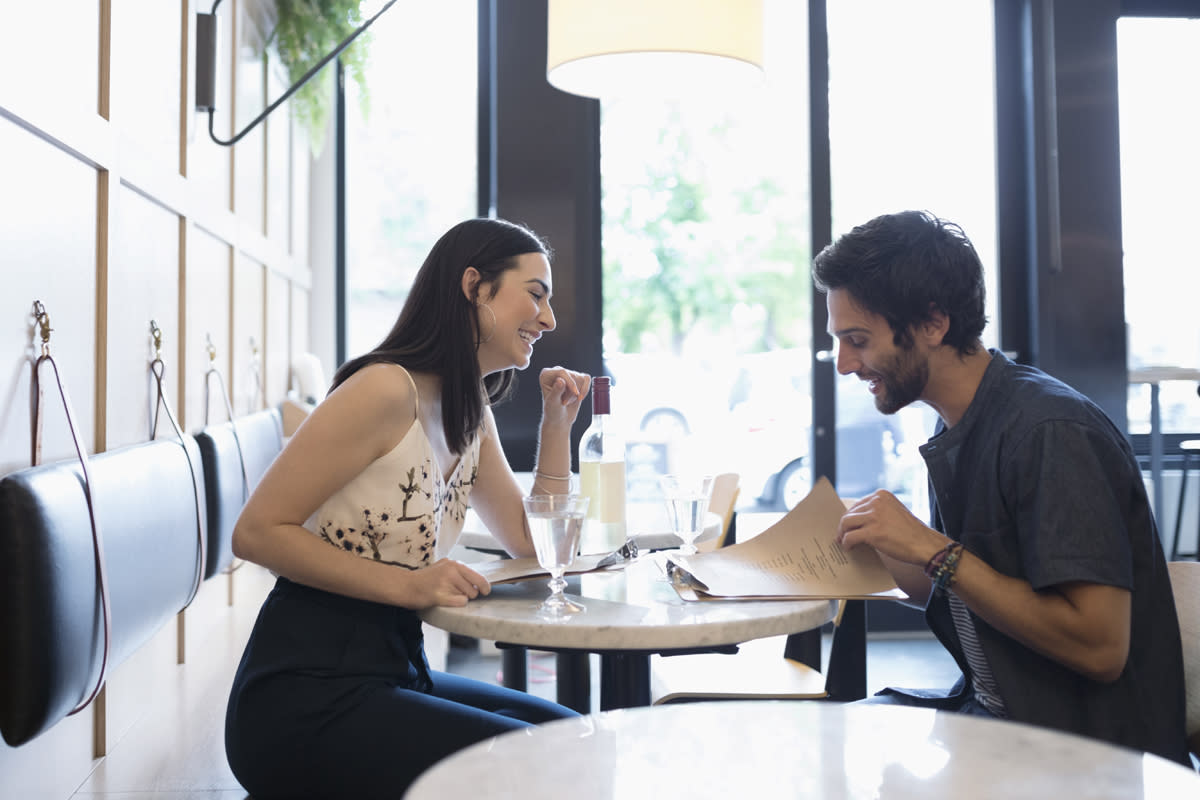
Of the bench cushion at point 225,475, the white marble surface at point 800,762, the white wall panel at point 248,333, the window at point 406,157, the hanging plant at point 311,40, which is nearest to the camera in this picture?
the white marble surface at point 800,762

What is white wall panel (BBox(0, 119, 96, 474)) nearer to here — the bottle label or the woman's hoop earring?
the woman's hoop earring

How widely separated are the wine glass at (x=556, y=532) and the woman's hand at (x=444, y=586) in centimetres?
10

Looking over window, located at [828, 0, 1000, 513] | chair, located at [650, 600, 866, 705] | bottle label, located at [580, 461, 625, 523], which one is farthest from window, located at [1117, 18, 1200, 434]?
bottle label, located at [580, 461, 625, 523]

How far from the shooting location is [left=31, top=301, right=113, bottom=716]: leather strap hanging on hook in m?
1.53

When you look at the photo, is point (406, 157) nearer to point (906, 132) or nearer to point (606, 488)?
point (906, 132)

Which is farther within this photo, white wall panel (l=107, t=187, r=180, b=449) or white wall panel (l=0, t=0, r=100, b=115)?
white wall panel (l=107, t=187, r=180, b=449)

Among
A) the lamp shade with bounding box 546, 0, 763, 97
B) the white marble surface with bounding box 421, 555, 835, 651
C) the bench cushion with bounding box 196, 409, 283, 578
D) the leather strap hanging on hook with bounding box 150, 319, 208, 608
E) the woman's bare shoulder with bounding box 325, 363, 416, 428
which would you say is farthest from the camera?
the bench cushion with bounding box 196, 409, 283, 578

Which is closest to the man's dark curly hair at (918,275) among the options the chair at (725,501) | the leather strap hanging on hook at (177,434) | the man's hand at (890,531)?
the man's hand at (890,531)

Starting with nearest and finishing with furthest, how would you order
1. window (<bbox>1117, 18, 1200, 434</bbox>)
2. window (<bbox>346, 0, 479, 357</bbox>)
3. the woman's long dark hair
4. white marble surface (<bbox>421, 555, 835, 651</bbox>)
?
white marble surface (<bbox>421, 555, 835, 651</bbox>) → the woman's long dark hair → window (<bbox>1117, 18, 1200, 434</bbox>) → window (<bbox>346, 0, 479, 357</bbox>)

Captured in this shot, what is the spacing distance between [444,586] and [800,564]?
1.67 feet

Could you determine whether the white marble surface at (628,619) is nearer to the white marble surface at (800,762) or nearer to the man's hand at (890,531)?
the man's hand at (890,531)

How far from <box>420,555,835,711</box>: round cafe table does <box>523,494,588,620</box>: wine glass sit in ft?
0.08

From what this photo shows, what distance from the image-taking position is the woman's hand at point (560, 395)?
1.93 m

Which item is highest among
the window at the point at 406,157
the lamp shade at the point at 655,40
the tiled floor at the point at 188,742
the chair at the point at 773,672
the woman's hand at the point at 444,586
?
the window at the point at 406,157
